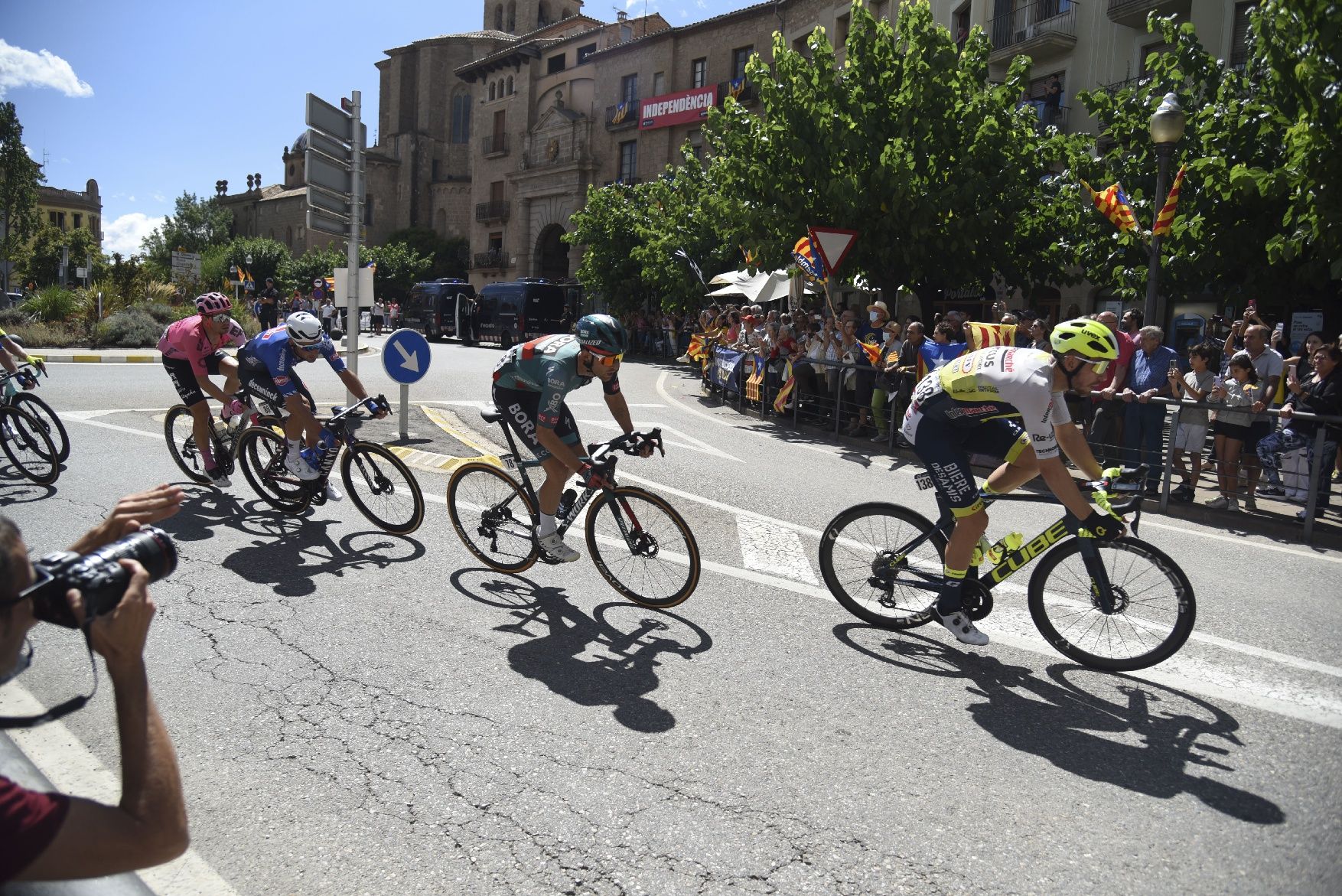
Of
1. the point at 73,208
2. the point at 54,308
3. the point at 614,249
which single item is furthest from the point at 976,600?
the point at 73,208

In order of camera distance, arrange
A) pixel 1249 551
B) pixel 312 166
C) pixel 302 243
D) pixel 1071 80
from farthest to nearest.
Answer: pixel 302 243 < pixel 1071 80 < pixel 312 166 < pixel 1249 551

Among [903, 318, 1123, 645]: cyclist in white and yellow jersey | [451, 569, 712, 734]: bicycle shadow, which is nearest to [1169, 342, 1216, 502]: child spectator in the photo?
[903, 318, 1123, 645]: cyclist in white and yellow jersey

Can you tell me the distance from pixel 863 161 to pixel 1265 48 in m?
6.60

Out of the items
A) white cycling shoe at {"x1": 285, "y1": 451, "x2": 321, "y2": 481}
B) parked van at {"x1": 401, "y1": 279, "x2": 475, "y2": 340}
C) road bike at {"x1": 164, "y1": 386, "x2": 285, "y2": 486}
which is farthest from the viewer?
parked van at {"x1": 401, "y1": 279, "x2": 475, "y2": 340}

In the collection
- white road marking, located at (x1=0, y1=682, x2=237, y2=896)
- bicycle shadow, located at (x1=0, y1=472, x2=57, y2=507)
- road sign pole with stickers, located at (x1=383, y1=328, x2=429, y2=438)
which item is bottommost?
white road marking, located at (x1=0, y1=682, x2=237, y2=896)

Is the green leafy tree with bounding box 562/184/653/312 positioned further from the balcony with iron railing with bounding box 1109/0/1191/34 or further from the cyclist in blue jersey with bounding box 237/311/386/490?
the cyclist in blue jersey with bounding box 237/311/386/490

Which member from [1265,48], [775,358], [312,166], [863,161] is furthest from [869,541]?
[863,161]

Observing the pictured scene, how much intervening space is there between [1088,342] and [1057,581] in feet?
3.97

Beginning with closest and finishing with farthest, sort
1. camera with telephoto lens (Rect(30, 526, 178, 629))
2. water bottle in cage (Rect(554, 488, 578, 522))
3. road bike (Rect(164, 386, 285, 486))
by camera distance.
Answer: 1. camera with telephoto lens (Rect(30, 526, 178, 629))
2. water bottle in cage (Rect(554, 488, 578, 522))
3. road bike (Rect(164, 386, 285, 486))

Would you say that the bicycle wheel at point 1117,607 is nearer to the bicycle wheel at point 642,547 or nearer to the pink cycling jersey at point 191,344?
the bicycle wheel at point 642,547

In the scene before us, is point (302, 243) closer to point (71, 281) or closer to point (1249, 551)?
point (71, 281)

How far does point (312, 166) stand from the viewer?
10898 millimetres

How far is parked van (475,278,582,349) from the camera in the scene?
116ft

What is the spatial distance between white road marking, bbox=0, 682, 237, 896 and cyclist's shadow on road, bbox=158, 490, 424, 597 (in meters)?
1.76
